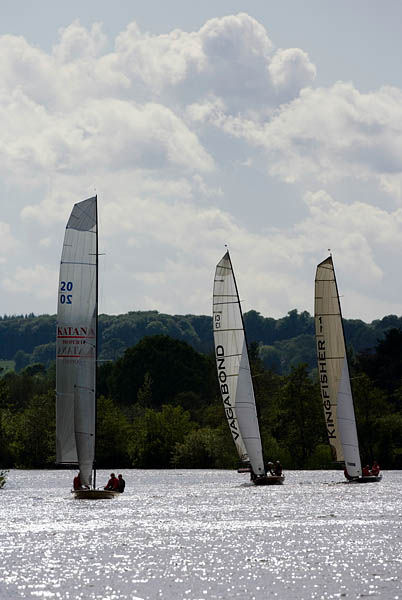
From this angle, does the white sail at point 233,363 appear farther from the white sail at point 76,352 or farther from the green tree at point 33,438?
the green tree at point 33,438

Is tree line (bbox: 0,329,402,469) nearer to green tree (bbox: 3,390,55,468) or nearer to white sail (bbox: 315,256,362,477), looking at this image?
green tree (bbox: 3,390,55,468)

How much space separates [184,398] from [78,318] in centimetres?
10252

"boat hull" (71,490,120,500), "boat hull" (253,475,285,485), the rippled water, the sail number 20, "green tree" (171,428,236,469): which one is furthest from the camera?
"green tree" (171,428,236,469)

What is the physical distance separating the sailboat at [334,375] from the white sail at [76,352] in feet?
62.9

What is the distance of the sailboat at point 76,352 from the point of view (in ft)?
194

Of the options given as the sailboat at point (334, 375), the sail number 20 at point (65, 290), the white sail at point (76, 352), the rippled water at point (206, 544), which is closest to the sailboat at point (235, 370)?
the rippled water at point (206, 544)

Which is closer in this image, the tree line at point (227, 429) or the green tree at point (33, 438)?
the tree line at point (227, 429)

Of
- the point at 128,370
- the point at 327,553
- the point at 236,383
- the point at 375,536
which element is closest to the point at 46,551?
the point at 327,553

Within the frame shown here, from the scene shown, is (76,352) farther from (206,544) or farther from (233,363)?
(206,544)

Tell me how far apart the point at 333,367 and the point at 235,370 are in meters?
7.04

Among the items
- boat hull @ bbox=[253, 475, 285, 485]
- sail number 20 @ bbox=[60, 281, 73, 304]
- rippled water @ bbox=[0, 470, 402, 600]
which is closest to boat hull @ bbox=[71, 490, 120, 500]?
rippled water @ bbox=[0, 470, 402, 600]

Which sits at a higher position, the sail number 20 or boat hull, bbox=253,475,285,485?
the sail number 20

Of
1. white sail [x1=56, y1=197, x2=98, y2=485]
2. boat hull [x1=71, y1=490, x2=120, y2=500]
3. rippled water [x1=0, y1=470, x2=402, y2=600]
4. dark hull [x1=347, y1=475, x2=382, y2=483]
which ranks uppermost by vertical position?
white sail [x1=56, y1=197, x2=98, y2=485]

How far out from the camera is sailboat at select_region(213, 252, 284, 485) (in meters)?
69.9
